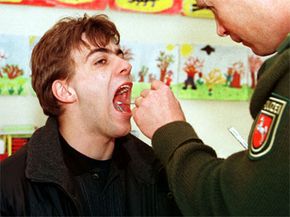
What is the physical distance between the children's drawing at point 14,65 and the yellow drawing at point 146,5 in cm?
38

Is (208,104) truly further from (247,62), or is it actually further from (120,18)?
(120,18)

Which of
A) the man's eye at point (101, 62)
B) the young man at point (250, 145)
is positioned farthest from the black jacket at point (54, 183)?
the young man at point (250, 145)

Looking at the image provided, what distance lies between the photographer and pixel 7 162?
1.16m

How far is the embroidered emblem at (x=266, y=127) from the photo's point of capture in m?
0.71

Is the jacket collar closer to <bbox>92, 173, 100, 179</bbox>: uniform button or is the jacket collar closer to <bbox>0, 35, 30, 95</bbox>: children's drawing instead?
<bbox>92, 173, 100, 179</bbox>: uniform button

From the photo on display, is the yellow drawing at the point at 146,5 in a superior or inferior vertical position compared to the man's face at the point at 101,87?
superior

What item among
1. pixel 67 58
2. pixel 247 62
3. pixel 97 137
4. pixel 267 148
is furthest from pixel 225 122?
pixel 267 148

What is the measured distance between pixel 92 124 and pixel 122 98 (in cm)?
13

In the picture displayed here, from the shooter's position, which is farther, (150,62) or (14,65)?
(150,62)

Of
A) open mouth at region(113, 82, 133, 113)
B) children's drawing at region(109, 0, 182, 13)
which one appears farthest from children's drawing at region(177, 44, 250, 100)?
open mouth at region(113, 82, 133, 113)

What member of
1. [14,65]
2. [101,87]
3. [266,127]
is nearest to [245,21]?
[266,127]

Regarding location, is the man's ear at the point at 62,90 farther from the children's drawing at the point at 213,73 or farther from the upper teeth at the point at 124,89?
the children's drawing at the point at 213,73

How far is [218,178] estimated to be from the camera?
0.77 m

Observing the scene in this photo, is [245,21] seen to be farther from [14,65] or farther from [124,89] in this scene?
[14,65]
